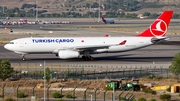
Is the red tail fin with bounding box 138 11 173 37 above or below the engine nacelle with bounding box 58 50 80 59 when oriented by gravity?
above

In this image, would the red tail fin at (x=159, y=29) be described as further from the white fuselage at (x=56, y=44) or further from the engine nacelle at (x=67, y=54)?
the engine nacelle at (x=67, y=54)

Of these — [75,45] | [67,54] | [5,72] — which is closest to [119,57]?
[75,45]

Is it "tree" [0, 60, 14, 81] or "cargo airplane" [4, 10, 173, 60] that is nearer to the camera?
"tree" [0, 60, 14, 81]

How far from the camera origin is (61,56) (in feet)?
279

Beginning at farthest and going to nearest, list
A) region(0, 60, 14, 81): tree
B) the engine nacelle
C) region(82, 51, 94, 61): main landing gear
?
1. region(82, 51, 94, 61): main landing gear
2. the engine nacelle
3. region(0, 60, 14, 81): tree

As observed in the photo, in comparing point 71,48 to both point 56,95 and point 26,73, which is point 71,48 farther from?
Result: point 56,95

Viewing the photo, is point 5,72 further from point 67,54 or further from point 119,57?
point 119,57

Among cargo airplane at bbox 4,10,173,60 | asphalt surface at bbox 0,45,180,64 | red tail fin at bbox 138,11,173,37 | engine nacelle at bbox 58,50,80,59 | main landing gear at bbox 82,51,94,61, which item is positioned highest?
red tail fin at bbox 138,11,173,37

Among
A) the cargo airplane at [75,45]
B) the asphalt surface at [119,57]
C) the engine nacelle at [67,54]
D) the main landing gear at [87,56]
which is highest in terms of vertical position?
the cargo airplane at [75,45]

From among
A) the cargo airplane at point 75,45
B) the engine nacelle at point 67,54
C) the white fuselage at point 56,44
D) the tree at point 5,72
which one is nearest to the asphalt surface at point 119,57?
the engine nacelle at point 67,54

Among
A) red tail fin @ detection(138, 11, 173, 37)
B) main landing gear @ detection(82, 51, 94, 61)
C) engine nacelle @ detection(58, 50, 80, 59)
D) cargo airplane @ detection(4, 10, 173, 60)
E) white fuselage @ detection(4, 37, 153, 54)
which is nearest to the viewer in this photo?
engine nacelle @ detection(58, 50, 80, 59)

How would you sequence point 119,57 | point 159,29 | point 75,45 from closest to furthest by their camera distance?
point 75,45 < point 159,29 < point 119,57

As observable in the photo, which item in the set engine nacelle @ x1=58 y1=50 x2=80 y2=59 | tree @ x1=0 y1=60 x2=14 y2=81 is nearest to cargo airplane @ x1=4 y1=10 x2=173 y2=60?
engine nacelle @ x1=58 y1=50 x2=80 y2=59

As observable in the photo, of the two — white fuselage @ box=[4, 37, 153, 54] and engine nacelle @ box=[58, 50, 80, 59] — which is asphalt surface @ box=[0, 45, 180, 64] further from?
white fuselage @ box=[4, 37, 153, 54]
